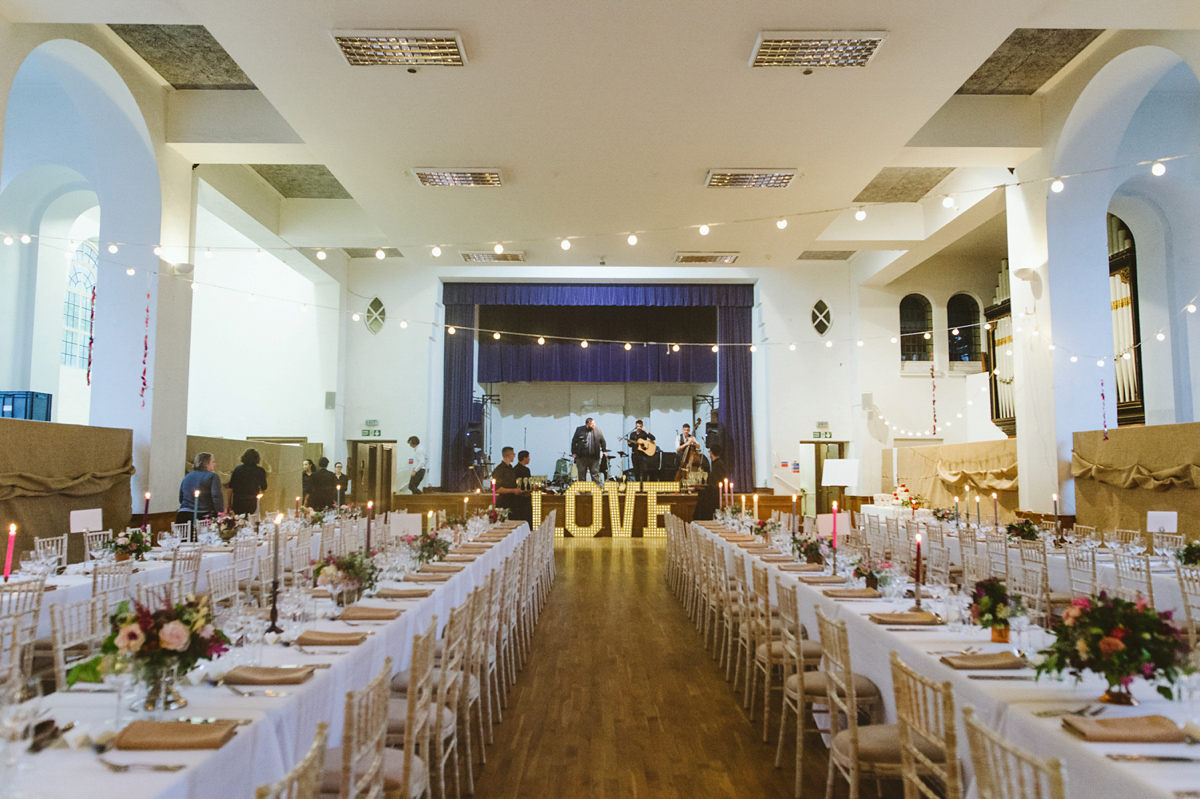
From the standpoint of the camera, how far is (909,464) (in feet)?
52.1

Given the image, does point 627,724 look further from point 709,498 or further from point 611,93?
point 709,498

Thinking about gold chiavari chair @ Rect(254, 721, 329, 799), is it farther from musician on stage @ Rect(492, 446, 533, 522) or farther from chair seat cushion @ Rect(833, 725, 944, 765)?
musician on stage @ Rect(492, 446, 533, 522)

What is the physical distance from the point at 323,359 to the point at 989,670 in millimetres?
15723

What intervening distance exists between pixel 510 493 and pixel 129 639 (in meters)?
11.6

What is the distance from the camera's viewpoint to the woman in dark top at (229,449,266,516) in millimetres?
10578

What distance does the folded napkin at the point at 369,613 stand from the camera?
3.95 meters

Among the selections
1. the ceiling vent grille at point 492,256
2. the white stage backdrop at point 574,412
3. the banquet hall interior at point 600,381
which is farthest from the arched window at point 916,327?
the ceiling vent grille at point 492,256

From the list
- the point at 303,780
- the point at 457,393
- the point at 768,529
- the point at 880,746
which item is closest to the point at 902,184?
the point at 768,529

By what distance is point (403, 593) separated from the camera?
472cm

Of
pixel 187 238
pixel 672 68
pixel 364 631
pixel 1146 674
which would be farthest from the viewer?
pixel 187 238

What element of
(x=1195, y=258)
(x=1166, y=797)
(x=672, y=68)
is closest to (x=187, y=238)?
(x=672, y=68)

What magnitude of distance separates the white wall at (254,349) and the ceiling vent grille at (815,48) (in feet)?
41.2

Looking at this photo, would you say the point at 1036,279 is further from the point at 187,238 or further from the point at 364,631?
the point at 187,238

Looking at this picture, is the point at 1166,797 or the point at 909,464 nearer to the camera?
the point at 1166,797
